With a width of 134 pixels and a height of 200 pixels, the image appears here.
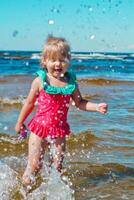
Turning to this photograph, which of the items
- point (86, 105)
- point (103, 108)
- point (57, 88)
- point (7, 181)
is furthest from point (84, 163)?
point (57, 88)

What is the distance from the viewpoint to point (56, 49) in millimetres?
4602

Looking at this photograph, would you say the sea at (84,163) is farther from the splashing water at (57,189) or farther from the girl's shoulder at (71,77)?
the girl's shoulder at (71,77)

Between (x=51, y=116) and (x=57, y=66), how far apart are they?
48 cm

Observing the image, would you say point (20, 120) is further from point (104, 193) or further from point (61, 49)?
point (104, 193)

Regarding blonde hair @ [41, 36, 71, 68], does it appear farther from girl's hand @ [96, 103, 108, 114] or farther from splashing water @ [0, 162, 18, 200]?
splashing water @ [0, 162, 18, 200]

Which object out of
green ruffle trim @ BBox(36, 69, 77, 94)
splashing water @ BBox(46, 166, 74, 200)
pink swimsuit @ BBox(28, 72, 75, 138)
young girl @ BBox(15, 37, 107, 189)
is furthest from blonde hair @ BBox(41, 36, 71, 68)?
splashing water @ BBox(46, 166, 74, 200)

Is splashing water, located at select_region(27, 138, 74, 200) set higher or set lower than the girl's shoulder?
lower

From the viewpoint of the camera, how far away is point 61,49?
4.61 meters

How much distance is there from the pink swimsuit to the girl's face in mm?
155

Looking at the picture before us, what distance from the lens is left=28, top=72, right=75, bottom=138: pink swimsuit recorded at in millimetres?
4660

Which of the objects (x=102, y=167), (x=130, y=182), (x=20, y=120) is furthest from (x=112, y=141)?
Result: (x=20, y=120)

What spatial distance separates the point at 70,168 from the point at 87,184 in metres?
0.63

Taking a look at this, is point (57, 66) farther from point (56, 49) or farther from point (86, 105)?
point (86, 105)

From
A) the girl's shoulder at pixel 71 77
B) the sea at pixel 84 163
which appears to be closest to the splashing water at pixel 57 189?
the sea at pixel 84 163
